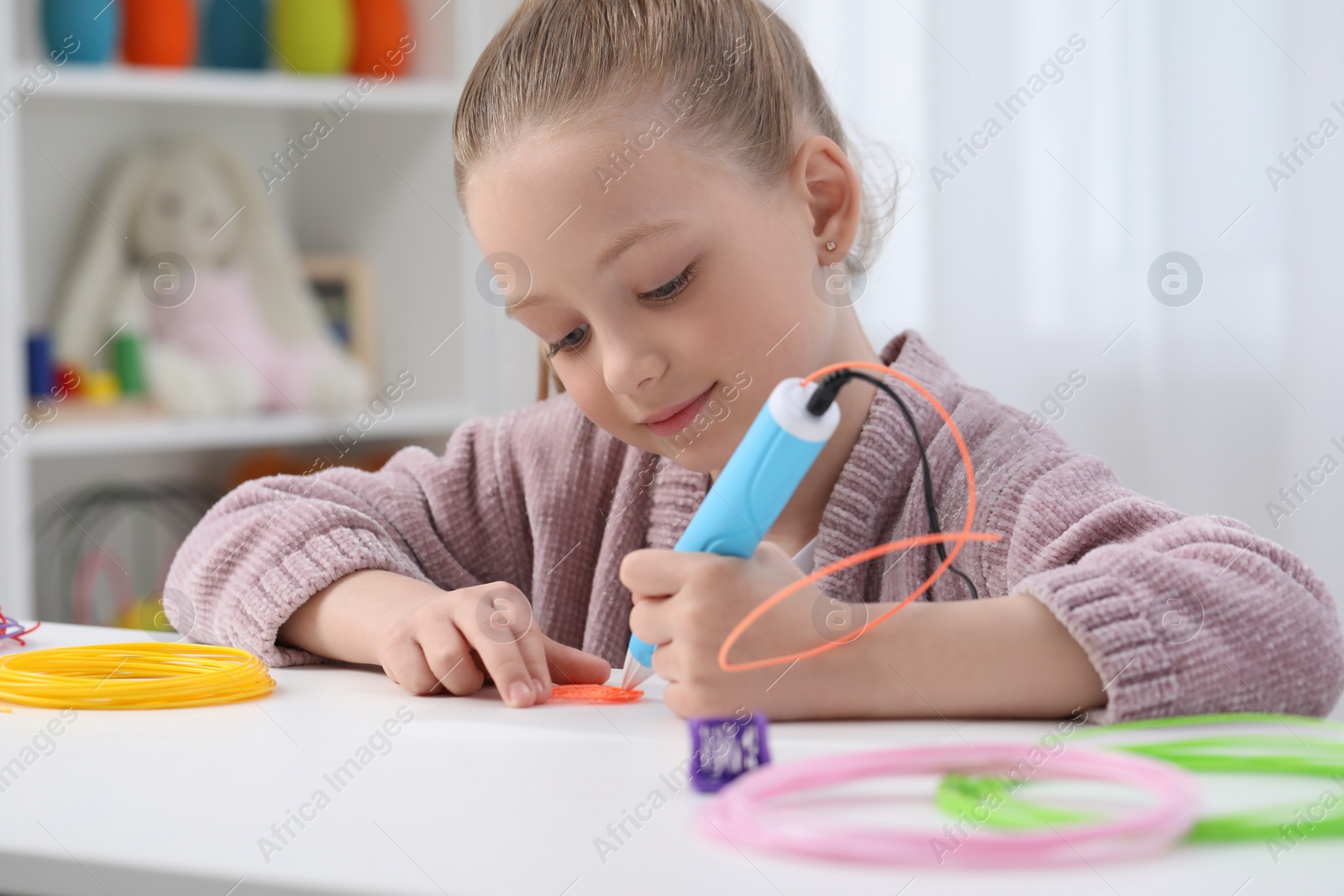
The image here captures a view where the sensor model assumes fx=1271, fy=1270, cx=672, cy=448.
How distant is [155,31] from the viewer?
1870mm

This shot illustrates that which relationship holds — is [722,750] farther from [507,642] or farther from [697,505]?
[697,505]

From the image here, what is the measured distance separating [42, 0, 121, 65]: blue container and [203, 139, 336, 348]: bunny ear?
216 millimetres

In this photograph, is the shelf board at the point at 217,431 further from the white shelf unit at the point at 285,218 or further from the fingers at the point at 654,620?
the fingers at the point at 654,620

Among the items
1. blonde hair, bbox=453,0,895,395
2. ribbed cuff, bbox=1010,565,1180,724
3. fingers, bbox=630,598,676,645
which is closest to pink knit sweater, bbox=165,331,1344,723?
ribbed cuff, bbox=1010,565,1180,724

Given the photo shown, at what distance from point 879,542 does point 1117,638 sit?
12.7 inches

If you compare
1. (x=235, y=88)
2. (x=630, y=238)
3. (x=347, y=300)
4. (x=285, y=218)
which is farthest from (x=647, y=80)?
(x=285, y=218)

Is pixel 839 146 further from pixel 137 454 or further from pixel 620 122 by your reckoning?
pixel 137 454

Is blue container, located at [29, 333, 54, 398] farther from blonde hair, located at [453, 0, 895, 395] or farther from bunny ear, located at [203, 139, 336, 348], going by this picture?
blonde hair, located at [453, 0, 895, 395]

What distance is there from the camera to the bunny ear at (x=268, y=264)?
1982 millimetres

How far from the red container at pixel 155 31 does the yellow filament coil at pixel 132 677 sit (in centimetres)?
141

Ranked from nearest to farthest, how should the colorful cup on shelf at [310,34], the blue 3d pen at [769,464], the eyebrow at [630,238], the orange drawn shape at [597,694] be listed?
the blue 3d pen at [769,464] → the orange drawn shape at [597,694] → the eyebrow at [630,238] → the colorful cup on shelf at [310,34]

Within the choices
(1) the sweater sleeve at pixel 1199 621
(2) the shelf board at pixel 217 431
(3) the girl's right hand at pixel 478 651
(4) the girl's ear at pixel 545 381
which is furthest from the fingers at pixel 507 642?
(2) the shelf board at pixel 217 431

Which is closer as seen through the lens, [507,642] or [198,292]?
[507,642]

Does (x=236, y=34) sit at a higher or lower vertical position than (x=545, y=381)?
higher
